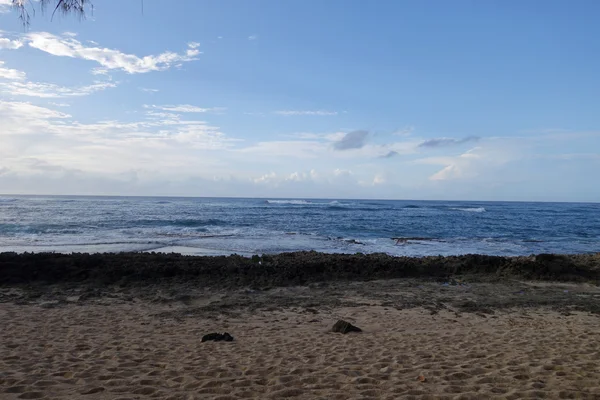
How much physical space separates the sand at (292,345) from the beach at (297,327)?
0.02 m

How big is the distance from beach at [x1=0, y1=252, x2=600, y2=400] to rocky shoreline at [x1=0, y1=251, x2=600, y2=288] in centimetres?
5

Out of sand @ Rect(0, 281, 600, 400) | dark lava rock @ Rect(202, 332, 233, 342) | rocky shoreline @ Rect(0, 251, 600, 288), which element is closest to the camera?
sand @ Rect(0, 281, 600, 400)

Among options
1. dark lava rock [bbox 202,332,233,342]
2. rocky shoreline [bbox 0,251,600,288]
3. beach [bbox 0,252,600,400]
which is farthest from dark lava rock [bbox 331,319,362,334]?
rocky shoreline [bbox 0,251,600,288]

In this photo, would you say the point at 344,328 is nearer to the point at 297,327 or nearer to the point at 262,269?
the point at 297,327

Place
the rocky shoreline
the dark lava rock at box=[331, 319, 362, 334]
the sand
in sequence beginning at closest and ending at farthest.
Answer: the sand
the dark lava rock at box=[331, 319, 362, 334]
the rocky shoreline

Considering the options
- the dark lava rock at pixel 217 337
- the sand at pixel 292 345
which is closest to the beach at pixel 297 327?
the sand at pixel 292 345

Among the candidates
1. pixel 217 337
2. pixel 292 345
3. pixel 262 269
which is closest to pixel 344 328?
pixel 292 345

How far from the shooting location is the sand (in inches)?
157

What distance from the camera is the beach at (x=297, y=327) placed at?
4078 mm

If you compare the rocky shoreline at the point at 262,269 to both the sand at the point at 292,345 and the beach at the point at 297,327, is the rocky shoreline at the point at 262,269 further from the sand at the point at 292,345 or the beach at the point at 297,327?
the sand at the point at 292,345

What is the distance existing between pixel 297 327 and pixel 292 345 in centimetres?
100

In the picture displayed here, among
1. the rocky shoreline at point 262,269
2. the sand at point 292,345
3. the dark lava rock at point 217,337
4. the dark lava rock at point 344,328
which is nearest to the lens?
the sand at point 292,345

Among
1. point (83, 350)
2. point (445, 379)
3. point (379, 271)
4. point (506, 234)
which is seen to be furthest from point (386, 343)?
point (506, 234)

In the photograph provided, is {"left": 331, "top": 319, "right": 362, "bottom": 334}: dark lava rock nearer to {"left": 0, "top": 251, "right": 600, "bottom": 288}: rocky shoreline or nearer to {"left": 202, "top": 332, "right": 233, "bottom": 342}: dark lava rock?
{"left": 202, "top": 332, "right": 233, "bottom": 342}: dark lava rock
